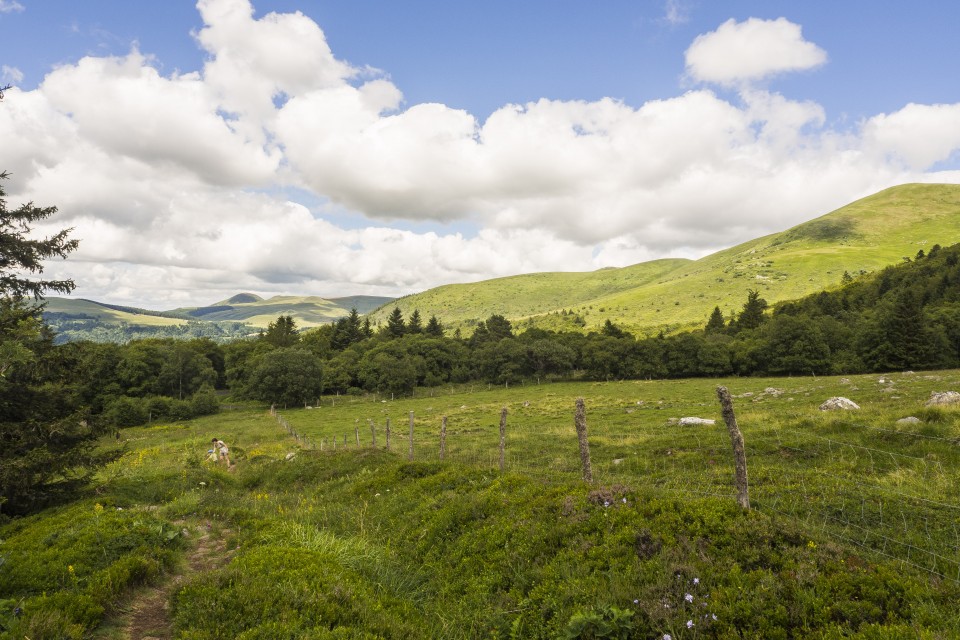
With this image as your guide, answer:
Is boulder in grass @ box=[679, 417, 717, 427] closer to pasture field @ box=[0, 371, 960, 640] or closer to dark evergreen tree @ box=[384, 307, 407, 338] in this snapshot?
pasture field @ box=[0, 371, 960, 640]

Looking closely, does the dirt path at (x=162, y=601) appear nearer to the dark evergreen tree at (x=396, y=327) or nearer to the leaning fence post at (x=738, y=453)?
the leaning fence post at (x=738, y=453)

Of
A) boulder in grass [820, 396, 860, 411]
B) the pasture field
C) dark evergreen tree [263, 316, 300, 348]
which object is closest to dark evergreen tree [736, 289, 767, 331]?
boulder in grass [820, 396, 860, 411]

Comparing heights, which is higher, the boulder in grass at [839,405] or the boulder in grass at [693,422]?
the boulder in grass at [839,405]

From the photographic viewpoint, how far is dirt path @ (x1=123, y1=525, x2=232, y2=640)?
683cm

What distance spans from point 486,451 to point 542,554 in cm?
1653

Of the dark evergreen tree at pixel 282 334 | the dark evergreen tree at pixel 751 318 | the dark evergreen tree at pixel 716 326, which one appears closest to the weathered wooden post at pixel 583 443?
the dark evergreen tree at pixel 751 318

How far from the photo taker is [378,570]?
359 inches

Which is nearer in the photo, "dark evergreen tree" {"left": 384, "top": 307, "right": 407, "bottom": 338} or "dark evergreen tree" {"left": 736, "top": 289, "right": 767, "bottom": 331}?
"dark evergreen tree" {"left": 736, "top": 289, "right": 767, "bottom": 331}

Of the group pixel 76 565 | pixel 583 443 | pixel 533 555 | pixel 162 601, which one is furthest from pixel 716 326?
pixel 76 565

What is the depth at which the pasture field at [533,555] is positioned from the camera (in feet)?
19.7

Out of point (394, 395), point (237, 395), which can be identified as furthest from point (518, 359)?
point (237, 395)

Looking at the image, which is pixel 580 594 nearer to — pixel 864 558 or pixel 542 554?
pixel 542 554

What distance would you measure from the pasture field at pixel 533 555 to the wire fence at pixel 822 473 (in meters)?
0.08

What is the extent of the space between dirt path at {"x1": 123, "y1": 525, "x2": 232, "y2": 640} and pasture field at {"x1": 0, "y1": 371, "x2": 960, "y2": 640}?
10 cm
